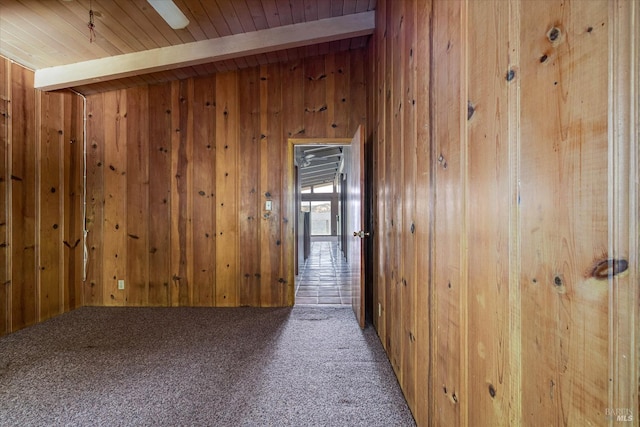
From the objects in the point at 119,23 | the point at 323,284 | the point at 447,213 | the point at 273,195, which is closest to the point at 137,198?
the point at 273,195

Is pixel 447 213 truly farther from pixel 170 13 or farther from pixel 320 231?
pixel 320 231

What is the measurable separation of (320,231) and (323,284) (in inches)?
374

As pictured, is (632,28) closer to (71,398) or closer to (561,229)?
(561,229)

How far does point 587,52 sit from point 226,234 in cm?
331

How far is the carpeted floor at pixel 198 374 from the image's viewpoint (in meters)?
1.57

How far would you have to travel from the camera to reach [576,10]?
21.9 inches

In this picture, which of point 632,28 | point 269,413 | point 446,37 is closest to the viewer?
point 632,28

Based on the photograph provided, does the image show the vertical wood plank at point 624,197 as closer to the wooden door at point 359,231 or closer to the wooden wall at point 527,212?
the wooden wall at point 527,212

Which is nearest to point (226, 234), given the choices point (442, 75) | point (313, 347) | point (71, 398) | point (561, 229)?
point (313, 347)

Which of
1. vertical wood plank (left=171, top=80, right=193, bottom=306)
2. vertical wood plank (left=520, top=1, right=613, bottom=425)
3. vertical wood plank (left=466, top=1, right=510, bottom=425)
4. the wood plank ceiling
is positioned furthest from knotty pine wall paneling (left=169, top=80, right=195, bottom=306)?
vertical wood plank (left=520, top=1, right=613, bottom=425)

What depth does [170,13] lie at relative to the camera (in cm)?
225

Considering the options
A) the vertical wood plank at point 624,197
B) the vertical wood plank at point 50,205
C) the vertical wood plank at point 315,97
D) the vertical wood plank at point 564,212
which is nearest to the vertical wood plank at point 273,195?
the vertical wood plank at point 315,97

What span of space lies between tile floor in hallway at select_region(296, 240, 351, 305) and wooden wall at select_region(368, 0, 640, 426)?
2242 millimetres

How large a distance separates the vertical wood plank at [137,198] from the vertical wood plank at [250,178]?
1115 millimetres
